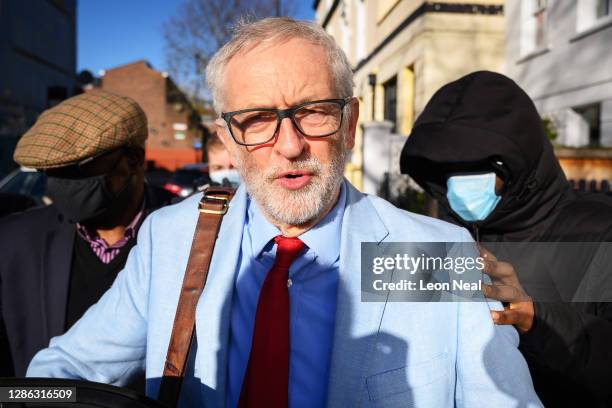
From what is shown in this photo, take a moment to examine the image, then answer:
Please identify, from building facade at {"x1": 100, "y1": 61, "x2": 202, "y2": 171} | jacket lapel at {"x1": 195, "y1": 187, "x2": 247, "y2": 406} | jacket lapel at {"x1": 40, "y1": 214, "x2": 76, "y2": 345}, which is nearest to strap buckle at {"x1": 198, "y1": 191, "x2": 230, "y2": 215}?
jacket lapel at {"x1": 195, "y1": 187, "x2": 247, "y2": 406}

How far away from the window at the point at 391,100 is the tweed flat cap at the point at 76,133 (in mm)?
12548

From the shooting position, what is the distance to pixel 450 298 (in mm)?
1431

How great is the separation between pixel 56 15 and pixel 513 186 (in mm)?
42188

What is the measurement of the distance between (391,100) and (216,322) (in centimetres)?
1440

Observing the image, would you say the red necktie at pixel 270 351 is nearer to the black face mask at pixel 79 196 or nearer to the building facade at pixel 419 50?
the black face mask at pixel 79 196

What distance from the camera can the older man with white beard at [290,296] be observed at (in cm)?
137

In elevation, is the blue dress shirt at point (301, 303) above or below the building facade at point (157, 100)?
below

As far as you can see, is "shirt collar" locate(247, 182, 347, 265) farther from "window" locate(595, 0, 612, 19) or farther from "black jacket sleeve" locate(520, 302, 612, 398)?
"window" locate(595, 0, 612, 19)

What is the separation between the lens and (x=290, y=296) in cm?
152

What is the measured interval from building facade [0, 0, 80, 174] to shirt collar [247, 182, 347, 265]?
969 inches

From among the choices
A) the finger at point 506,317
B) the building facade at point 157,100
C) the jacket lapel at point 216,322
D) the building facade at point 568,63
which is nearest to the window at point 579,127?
the building facade at point 568,63

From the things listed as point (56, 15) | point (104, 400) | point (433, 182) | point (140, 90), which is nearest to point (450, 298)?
point (104, 400)

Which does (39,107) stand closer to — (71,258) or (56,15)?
(56,15)

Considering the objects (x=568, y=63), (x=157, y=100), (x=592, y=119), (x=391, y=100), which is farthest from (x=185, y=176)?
(x=157, y=100)
